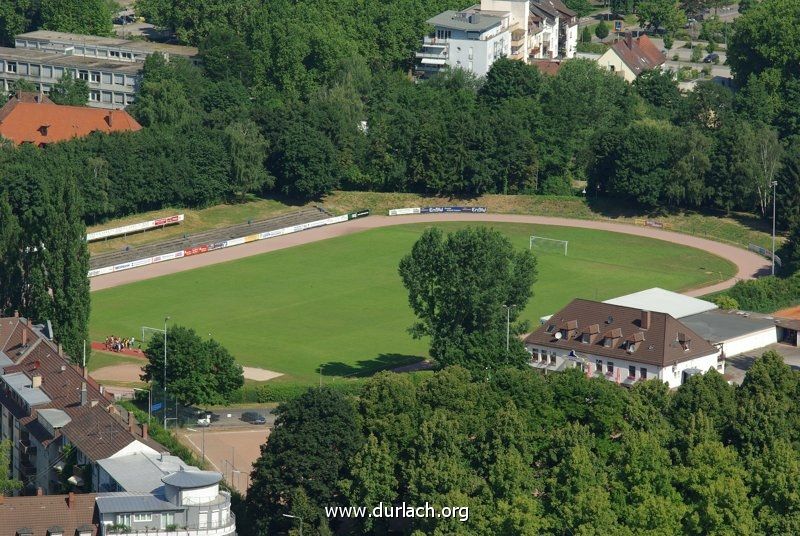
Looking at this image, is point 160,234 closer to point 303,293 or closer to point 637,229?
point 303,293

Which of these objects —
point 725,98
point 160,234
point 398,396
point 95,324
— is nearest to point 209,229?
point 160,234

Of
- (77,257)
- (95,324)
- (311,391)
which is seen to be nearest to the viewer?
(311,391)

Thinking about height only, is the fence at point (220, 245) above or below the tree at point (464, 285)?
below

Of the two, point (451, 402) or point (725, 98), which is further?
point (725, 98)

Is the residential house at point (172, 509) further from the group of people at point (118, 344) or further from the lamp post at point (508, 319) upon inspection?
the group of people at point (118, 344)

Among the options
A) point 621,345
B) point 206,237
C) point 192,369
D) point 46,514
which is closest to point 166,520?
point 46,514

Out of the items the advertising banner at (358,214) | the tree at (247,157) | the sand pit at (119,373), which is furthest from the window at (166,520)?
the advertising banner at (358,214)
